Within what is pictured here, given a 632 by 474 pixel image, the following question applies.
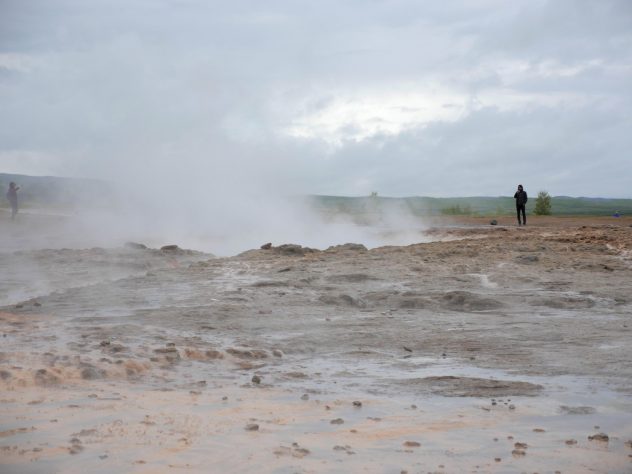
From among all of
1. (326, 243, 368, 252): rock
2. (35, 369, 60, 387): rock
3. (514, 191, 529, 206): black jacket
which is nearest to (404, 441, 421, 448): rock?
(35, 369, 60, 387): rock

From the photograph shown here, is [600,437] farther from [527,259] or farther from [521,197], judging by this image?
[521,197]

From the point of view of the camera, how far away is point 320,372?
6.71 metres

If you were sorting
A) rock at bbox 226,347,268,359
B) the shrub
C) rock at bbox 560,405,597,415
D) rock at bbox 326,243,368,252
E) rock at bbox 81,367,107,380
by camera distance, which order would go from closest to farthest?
rock at bbox 560,405,597,415 < rock at bbox 81,367,107,380 < rock at bbox 226,347,268,359 < rock at bbox 326,243,368,252 < the shrub

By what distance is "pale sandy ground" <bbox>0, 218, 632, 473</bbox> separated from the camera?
4457mm

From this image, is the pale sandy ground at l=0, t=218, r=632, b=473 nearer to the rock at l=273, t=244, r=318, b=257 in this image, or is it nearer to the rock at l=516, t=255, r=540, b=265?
the rock at l=516, t=255, r=540, b=265

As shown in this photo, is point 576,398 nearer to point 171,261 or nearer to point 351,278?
point 351,278

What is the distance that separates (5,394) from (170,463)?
200 cm

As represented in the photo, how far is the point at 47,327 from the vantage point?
834 cm

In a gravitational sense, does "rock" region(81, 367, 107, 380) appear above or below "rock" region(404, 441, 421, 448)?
above

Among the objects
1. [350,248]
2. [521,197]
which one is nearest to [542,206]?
[521,197]

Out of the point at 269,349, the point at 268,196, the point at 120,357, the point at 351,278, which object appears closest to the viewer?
the point at 120,357

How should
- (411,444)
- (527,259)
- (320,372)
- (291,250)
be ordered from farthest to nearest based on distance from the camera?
(291,250) → (527,259) → (320,372) → (411,444)

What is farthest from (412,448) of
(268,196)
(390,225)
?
(390,225)

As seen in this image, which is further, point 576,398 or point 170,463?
point 576,398
